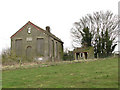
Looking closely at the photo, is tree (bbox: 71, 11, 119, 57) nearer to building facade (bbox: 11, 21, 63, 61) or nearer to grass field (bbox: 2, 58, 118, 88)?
building facade (bbox: 11, 21, 63, 61)

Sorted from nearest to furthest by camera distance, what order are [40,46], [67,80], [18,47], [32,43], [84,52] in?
[67,80] → [40,46] → [32,43] → [18,47] → [84,52]

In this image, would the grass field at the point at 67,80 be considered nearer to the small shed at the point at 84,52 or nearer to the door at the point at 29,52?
the door at the point at 29,52

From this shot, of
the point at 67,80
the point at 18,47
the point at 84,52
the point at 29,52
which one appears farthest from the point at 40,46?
the point at 67,80

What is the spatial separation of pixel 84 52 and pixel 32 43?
1430 centimetres

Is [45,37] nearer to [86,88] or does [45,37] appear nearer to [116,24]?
[116,24]

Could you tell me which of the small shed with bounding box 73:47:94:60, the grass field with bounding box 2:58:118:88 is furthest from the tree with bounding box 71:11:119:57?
the grass field with bounding box 2:58:118:88

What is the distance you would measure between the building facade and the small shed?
8626 mm

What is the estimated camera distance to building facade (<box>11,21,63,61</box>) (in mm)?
41312

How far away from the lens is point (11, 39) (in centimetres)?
4356

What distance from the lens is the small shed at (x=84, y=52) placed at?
152 feet

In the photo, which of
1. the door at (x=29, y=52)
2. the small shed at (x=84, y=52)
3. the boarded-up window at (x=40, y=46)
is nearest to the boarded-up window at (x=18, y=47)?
the door at (x=29, y=52)

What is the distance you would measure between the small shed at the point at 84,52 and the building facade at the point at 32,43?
863 centimetres

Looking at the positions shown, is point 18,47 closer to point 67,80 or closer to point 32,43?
point 32,43

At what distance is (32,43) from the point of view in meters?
42.2
